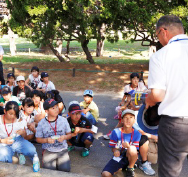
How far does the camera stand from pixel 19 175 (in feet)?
11.0

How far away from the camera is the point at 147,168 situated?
12.5 feet

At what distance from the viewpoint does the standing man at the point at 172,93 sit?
6.47 feet

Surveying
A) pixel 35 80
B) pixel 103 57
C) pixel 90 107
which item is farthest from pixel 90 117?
pixel 103 57

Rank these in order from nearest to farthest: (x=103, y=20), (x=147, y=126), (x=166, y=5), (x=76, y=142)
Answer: (x=147, y=126) → (x=76, y=142) → (x=166, y=5) → (x=103, y=20)

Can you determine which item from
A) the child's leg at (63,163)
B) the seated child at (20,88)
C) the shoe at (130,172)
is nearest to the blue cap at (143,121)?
the shoe at (130,172)

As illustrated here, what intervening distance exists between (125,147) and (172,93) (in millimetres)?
1860

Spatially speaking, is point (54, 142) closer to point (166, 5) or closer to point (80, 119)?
point (80, 119)

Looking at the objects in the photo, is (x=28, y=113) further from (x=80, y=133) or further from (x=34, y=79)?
(x=34, y=79)

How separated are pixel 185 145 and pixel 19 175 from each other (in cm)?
233

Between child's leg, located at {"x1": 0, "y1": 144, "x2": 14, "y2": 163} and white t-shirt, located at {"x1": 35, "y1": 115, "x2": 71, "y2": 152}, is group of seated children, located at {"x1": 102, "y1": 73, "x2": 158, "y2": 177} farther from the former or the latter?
child's leg, located at {"x1": 0, "y1": 144, "x2": 14, "y2": 163}

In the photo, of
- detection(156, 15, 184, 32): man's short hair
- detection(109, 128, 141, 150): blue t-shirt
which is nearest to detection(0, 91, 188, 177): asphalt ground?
detection(109, 128, 141, 150): blue t-shirt

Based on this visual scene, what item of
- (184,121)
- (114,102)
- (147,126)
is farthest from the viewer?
(114,102)

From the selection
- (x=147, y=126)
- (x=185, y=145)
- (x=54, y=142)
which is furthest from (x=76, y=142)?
(x=185, y=145)

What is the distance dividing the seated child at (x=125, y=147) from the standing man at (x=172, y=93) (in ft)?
5.03
